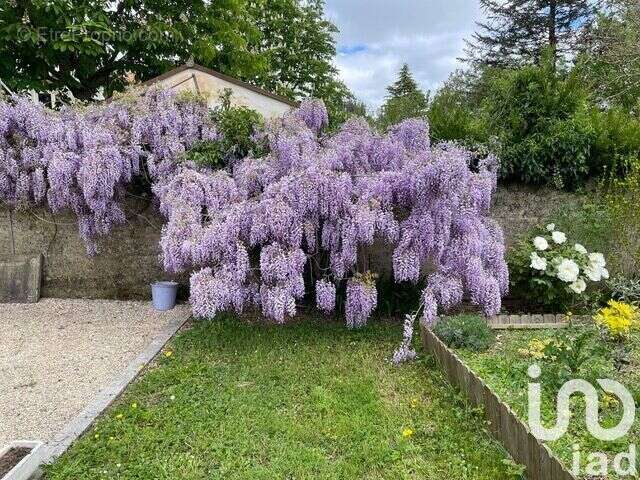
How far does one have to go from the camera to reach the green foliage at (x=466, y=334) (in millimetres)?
4016

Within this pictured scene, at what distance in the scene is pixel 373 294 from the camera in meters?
4.76

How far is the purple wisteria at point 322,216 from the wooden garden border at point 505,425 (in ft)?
2.16

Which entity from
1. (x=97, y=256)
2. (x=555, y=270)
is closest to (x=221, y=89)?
(x=97, y=256)

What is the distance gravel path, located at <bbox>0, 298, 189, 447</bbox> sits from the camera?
3613 mm

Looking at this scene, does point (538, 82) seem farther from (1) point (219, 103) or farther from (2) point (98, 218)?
(2) point (98, 218)

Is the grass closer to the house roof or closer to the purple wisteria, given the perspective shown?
the purple wisteria

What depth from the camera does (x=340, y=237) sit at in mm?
4734

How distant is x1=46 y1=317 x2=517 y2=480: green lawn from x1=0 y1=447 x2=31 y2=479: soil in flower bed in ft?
0.57

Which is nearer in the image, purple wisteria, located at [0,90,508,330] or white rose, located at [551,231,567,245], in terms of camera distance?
purple wisteria, located at [0,90,508,330]

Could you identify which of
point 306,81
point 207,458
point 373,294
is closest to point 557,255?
point 373,294

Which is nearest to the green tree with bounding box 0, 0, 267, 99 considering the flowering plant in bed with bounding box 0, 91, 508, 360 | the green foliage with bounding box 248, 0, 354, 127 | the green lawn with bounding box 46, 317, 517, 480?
the flowering plant in bed with bounding box 0, 91, 508, 360

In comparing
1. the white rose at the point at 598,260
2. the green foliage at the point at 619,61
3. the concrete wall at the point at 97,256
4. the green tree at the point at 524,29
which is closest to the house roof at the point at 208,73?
the concrete wall at the point at 97,256

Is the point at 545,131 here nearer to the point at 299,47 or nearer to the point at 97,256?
the point at 97,256

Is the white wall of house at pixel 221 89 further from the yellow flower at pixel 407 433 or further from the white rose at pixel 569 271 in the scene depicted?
the yellow flower at pixel 407 433
